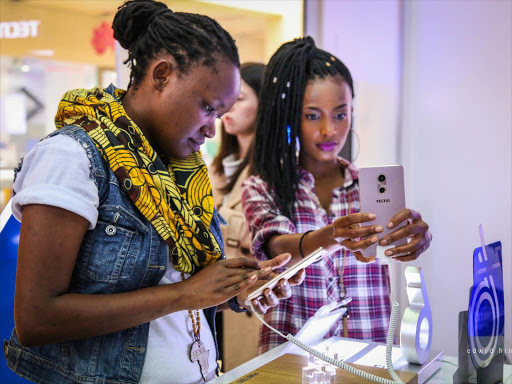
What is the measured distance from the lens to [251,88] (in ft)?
9.05

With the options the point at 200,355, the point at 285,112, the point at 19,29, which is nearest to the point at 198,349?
the point at 200,355

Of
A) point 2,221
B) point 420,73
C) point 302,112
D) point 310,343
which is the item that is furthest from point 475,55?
point 2,221

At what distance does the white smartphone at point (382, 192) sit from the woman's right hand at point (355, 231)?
0.07 ft

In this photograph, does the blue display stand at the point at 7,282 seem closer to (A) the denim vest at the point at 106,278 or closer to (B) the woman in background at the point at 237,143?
(A) the denim vest at the point at 106,278

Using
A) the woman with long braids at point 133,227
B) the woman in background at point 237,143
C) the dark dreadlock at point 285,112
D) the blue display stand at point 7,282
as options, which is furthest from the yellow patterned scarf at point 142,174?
the woman in background at point 237,143

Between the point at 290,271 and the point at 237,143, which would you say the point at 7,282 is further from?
the point at 237,143

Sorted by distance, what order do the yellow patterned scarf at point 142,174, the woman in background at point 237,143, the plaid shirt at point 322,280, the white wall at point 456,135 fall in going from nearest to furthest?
1. the yellow patterned scarf at point 142,174
2. the plaid shirt at point 322,280
3. the white wall at point 456,135
4. the woman in background at point 237,143

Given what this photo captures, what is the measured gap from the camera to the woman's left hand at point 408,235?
1.56 m

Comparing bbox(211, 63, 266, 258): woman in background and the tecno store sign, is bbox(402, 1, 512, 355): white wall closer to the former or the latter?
bbox(211, 63, 266, 258): woman in background

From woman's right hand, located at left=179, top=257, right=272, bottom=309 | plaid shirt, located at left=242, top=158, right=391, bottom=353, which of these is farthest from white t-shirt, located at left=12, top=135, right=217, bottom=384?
plaid shirt, located at left=242, top=158, right=391, bottom=353

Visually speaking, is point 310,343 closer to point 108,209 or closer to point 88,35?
point 108,209

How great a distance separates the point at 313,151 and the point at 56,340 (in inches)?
42.2

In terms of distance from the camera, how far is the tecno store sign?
96.2 inches

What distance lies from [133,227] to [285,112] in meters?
0.90
